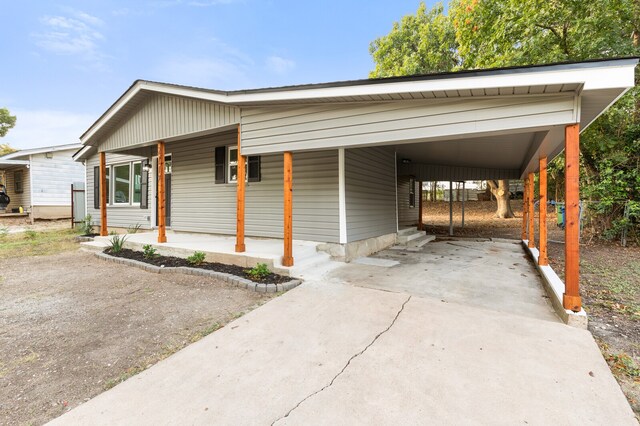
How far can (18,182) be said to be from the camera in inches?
617

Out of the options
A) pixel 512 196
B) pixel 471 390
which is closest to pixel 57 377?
pixel 471 390

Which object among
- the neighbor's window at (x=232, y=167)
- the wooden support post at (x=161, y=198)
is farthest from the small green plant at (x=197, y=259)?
the neighbor's window at (x=232, y=167)

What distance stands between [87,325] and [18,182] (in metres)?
19.5

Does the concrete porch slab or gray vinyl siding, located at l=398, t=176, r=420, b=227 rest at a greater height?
gray vinyl siding, located at l=398, t=176, r=420, b=227

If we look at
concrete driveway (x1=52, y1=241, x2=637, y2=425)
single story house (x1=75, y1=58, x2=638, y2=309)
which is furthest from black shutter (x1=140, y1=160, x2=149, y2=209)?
concrete driveway (x1=52, y1=241, x2=637, y2=425)

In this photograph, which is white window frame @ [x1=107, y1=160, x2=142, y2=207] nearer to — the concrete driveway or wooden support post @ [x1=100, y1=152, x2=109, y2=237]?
wooden support post @ [x1=100, y1=152, x2=109, y2=237]

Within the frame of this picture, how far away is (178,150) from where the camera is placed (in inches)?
310

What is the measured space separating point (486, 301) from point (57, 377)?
418 centimetres

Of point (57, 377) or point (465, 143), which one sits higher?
point (465, 143)

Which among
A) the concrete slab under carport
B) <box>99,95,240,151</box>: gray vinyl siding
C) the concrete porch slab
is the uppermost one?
<box>99,95,240,151</box>: gray vinyl siding

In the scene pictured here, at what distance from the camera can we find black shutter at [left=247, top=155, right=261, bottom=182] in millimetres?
6488

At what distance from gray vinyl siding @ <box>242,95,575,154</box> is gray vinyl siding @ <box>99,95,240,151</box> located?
0.65 meters

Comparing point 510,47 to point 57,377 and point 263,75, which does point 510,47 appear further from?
point 263,75

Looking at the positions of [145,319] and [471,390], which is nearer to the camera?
[471,390]
